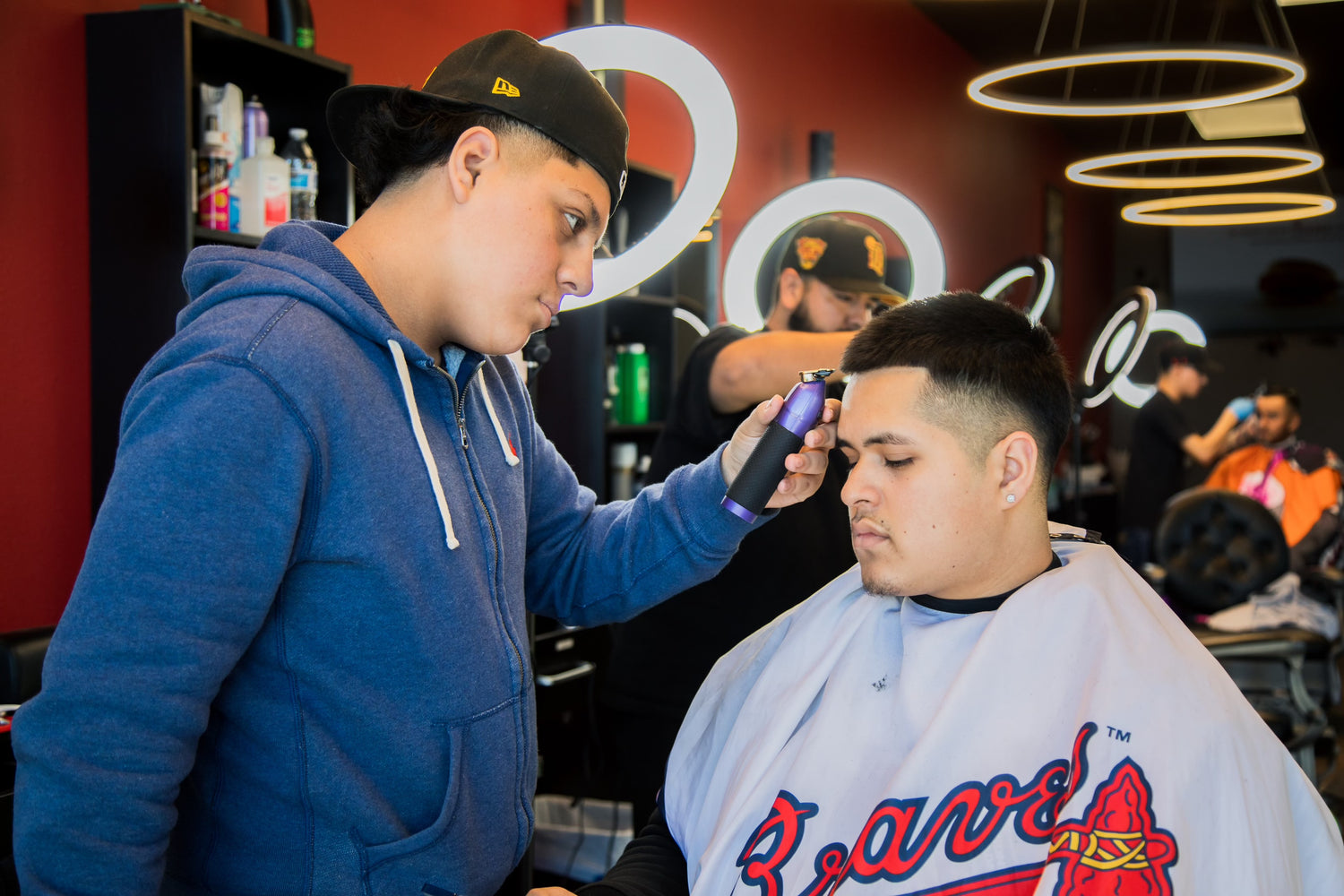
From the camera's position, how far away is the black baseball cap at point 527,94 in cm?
108

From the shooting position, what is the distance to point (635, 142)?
3.88 m

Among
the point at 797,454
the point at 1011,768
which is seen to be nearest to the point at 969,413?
the point at 797,454

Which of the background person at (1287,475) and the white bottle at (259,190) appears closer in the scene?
the white bottle at (259,190)

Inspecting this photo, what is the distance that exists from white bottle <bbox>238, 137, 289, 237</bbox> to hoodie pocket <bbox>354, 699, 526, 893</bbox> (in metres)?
1.30

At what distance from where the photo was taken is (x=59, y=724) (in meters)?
0.83

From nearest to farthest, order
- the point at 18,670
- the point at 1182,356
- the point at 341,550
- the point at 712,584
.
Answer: the point at 341,550 → the point at 18,670 → the point at 712,584 → the point at 1182,356

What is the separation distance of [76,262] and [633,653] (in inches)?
49.5

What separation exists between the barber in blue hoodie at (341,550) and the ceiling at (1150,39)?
493cm

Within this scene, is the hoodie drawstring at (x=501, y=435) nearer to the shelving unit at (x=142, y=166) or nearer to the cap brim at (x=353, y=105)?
the cap brim at (x=353, y=105)

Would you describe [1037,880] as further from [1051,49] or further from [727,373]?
[1051,49]

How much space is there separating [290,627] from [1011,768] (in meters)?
0.78

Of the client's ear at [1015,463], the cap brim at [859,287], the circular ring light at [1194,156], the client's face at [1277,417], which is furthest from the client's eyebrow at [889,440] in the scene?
the client's face at [1277,417]

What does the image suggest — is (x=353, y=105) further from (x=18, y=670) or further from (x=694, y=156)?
(x=18, y=670)

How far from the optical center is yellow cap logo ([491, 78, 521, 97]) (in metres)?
1.08
